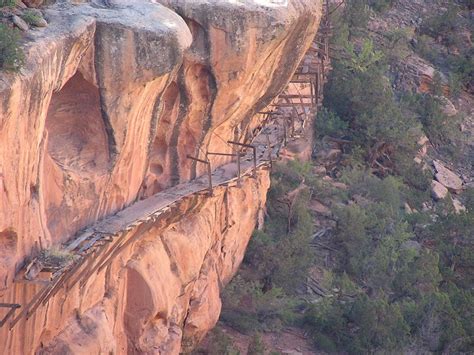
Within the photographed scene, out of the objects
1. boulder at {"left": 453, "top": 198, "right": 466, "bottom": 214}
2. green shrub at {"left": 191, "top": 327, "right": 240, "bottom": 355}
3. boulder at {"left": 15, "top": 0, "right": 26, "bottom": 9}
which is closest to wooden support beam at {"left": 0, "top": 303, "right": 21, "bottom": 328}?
boulder at {"left": 15, "top": 0, "right": 26, "bottom": 9}

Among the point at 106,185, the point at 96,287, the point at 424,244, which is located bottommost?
the point at 424,244

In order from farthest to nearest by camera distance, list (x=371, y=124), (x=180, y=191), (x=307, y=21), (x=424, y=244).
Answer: (x=371, y=124), (x=424, y=244), (x=307, y=21), (x=180, y=191)

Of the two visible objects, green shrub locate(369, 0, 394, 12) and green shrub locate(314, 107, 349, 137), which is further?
green shrub locate(369, 0, 394, 12)

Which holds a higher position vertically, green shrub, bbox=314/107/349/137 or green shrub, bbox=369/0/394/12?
green shrub, bbox=369/0/394/12

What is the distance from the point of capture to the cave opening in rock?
12.6 metres

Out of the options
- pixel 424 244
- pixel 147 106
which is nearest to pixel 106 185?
pixel 147 106

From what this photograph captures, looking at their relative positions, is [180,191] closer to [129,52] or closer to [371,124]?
[129,52]

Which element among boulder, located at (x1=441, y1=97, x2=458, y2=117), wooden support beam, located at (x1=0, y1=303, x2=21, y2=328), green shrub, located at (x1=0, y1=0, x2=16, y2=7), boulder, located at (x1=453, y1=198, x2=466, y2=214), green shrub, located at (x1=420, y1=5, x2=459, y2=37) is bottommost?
boulder, located at (x1=453, y1=198, x2=466, y2=214)

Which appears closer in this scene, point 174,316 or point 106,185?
point 106,185

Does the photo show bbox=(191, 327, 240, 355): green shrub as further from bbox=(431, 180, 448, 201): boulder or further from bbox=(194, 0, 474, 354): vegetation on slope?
bbox=(431, 180, 448, 201): boulder

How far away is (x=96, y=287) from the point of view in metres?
13.5

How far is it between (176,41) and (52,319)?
158 inches

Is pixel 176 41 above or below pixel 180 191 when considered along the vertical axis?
above

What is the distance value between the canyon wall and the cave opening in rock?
0.05 ft
